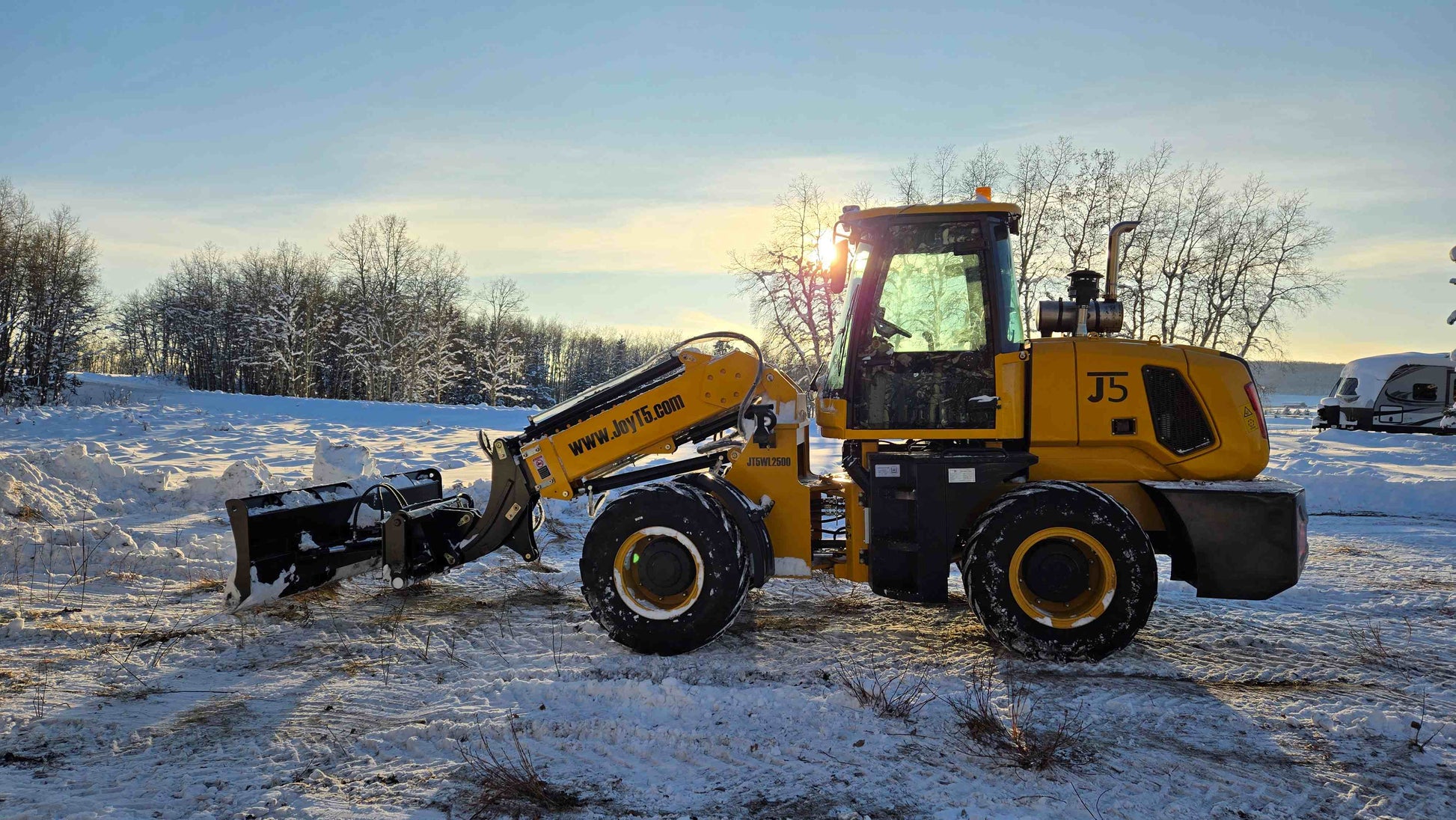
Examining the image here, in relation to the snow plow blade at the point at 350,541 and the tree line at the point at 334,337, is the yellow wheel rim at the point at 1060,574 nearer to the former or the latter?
the snow plow blade at the point at 350,541

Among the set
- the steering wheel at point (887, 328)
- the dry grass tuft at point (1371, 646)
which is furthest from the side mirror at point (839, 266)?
the dry grass tuft at point (1371, 646)

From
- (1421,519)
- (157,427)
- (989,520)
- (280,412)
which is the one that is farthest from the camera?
(280,412)

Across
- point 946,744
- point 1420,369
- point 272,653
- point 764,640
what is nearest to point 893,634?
point 764,640

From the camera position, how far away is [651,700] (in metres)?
4.28

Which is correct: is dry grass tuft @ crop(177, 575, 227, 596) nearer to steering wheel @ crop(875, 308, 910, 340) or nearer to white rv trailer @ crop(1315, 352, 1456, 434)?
steering wheel @ crop(875, 308, 910, 340)

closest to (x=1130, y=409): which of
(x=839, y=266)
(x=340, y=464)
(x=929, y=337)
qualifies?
(x=929, y=337)

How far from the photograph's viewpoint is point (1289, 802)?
11.1ft

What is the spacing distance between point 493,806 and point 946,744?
Result: 203cm

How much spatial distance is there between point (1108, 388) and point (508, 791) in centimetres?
419

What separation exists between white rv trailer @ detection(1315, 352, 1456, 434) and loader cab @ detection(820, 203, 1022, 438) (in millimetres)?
27611

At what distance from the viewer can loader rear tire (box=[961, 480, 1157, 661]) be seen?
4820 mm

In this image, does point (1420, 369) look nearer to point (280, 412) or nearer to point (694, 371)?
point (694, 371)

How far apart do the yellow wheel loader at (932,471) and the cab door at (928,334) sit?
12 mm

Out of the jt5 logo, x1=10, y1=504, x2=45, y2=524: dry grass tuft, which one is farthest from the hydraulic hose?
x1=10, y1=504, x2=45, y2=524: dry grass tuft
